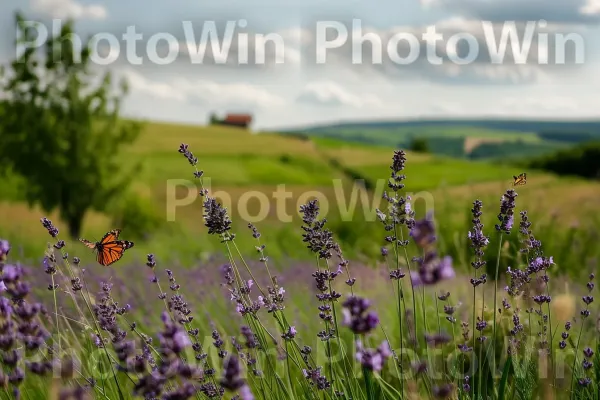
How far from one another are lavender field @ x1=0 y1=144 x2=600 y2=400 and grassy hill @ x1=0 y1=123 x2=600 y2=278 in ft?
5.15

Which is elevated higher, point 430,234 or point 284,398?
point 430,234

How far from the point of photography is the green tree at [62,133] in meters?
18.7

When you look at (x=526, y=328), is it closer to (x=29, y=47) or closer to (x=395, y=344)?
(x=395, y=344)

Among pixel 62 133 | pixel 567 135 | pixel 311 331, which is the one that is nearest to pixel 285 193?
pixel 62 133

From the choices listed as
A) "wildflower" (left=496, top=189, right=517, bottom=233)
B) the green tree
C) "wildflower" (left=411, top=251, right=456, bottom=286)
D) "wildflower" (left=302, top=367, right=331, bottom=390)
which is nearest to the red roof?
the green tree

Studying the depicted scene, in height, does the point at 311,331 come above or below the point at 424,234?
below

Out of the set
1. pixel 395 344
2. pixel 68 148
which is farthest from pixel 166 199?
pixel 395 344

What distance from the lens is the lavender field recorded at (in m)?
1.91

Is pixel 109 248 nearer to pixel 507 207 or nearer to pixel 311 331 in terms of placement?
pixel 507 207

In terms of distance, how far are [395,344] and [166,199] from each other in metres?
28.2

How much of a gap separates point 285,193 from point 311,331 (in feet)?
78.2

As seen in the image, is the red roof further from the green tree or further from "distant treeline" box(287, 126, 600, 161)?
the green tree

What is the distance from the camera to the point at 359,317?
167 cm

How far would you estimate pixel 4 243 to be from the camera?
2242 millimetres
